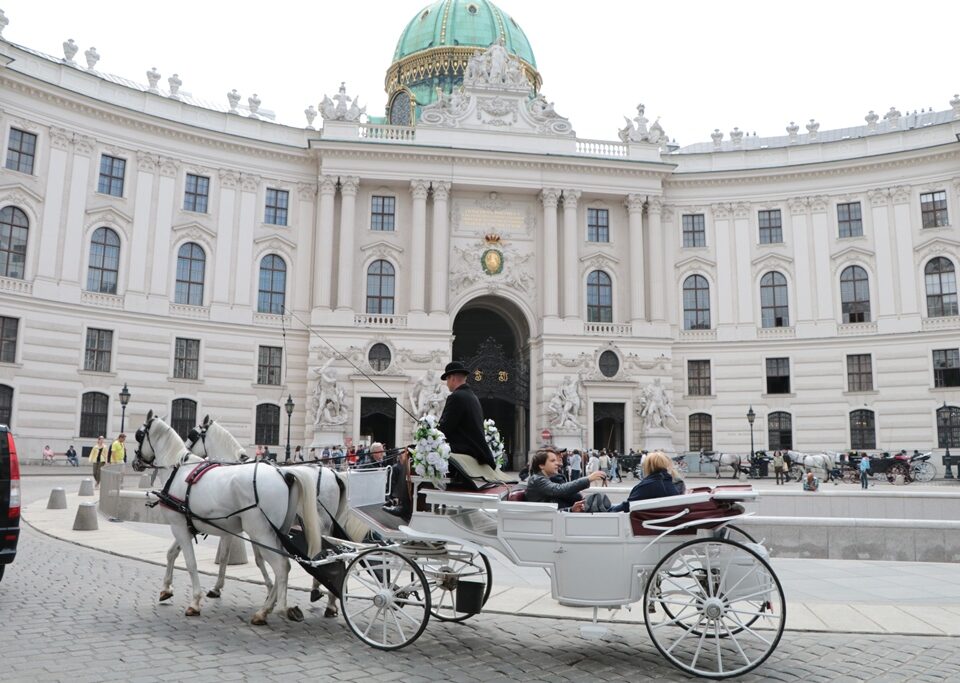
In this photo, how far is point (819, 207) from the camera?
4244 centimetres

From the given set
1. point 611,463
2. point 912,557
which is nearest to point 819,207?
point 611,463

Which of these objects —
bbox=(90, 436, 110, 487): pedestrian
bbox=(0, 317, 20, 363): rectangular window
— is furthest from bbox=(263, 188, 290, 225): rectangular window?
bbox=(90, 436, 110, 487): pedestrian

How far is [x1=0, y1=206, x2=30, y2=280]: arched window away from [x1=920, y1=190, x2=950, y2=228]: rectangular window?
45599mm

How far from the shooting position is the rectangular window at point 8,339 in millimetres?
32750

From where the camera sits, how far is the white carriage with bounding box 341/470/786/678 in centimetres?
661

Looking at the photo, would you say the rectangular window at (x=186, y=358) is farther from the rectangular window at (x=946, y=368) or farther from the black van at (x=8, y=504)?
the rectangular window at (x=946, y=368)

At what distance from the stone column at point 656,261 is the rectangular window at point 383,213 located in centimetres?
1479

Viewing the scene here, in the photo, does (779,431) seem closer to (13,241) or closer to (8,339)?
(8,339)

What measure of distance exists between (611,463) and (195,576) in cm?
2584

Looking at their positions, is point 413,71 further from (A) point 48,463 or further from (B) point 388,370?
(A) point 48,463

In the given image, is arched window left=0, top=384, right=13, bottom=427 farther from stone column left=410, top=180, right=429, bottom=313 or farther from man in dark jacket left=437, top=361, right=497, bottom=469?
man in dark jacket left=437, top=361, right=497, bottom=469

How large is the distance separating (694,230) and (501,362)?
14.8 metres

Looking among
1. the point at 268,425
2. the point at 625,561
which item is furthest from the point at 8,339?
the point at 625,561

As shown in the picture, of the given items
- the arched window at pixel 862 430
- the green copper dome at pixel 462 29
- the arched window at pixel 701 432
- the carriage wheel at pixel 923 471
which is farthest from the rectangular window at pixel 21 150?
the arched window at pixel 862 430
